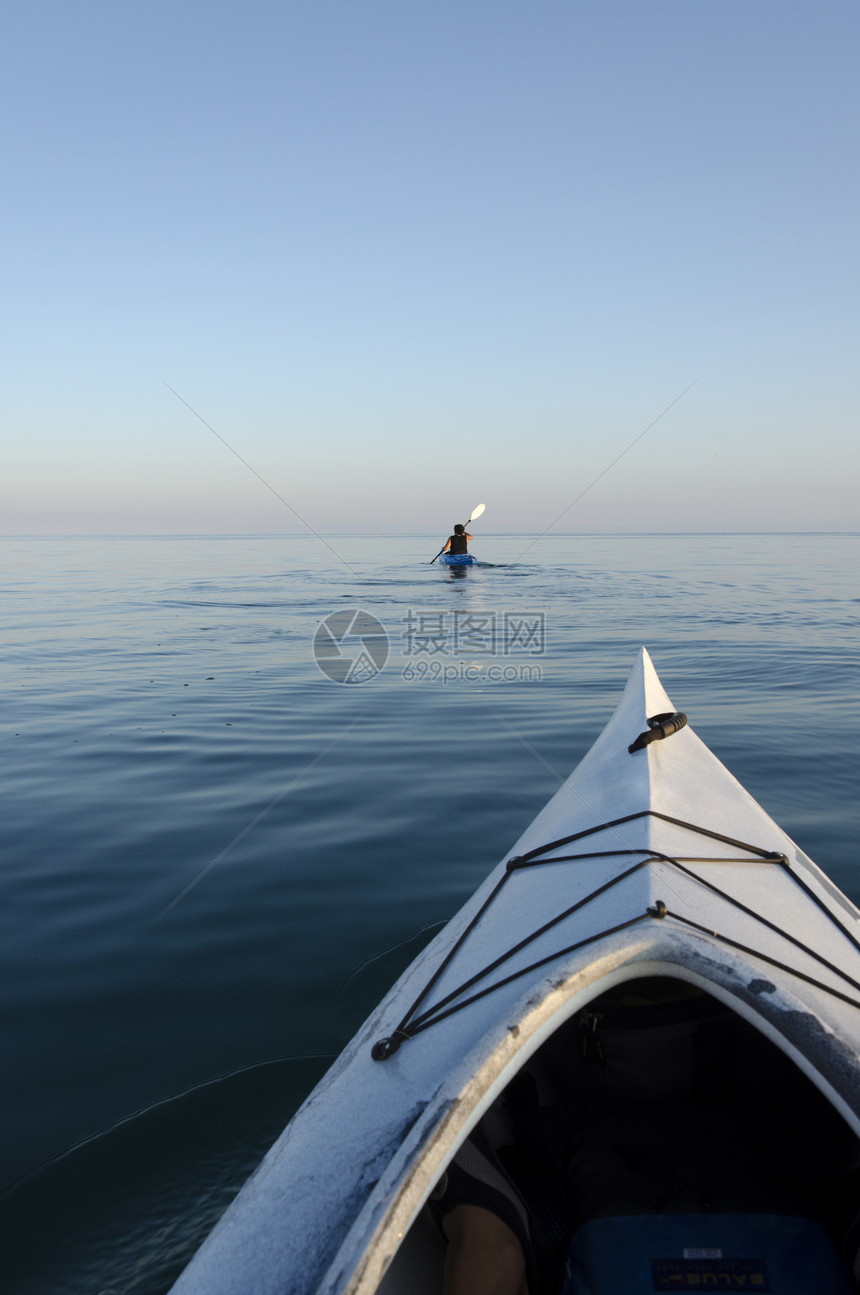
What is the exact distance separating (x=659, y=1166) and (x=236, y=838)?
3364 millimetres

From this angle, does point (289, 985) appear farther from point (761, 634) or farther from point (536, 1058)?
point (761, 634)

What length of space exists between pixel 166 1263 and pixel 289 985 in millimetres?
1277

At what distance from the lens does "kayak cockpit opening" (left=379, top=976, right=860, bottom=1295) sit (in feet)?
5.88

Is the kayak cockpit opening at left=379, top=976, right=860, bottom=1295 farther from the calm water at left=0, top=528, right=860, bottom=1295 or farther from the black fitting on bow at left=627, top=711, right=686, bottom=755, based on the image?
the black fitting on bow at left=627, top=711, right=686, bottom=755

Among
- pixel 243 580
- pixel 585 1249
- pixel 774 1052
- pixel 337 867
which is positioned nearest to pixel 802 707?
pixel 337 867

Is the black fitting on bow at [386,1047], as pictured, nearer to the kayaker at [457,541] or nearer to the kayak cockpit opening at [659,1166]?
the kayak cockpit opening at [659,1166]

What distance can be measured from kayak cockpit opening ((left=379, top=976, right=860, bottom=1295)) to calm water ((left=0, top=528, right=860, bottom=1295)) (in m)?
0.84

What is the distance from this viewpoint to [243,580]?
24.4 metres

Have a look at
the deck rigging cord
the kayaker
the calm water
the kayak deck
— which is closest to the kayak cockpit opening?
the kayak deck

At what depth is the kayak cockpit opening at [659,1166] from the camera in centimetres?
179

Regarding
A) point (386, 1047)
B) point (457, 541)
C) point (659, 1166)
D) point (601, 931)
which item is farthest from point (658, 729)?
point (457, 541)

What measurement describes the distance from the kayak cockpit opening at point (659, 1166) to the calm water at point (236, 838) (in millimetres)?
843

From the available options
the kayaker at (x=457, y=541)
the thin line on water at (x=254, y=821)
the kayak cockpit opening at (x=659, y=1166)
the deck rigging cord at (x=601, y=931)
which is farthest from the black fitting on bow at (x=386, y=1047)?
the kayaker at (x=457, y=541)

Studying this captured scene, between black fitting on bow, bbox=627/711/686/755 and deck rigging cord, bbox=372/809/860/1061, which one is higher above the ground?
black fitting on bow, bbox=627/711/686/755
